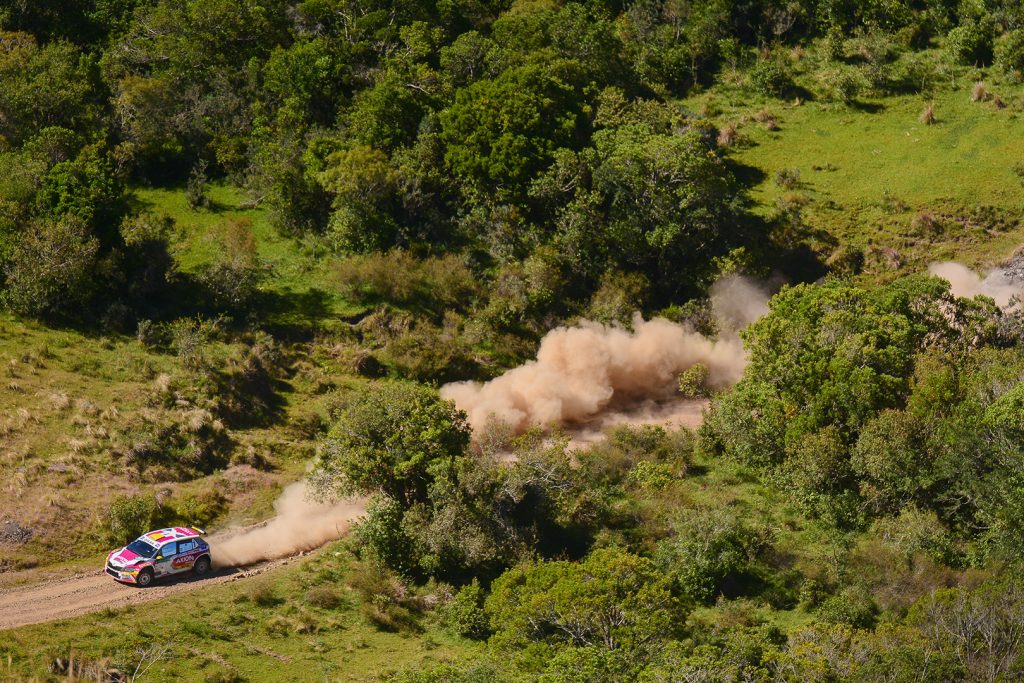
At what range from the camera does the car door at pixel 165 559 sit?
157 ft

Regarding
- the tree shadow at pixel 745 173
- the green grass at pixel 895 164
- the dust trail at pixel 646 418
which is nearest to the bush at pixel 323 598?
the dust trail at pixel 646 418

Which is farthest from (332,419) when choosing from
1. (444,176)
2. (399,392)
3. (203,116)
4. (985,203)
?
(985,203)

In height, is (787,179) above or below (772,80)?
below

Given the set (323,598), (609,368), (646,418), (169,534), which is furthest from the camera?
(609,368)

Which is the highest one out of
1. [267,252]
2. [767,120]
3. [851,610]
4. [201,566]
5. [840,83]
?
[840,83]

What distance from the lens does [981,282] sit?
6806 cm

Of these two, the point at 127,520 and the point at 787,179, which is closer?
the point at 127,520

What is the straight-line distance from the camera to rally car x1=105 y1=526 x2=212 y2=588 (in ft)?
155

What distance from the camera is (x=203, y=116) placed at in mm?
79312

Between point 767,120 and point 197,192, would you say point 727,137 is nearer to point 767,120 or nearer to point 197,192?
point 767,120

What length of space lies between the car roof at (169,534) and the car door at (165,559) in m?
0.26

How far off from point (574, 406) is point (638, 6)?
126ft

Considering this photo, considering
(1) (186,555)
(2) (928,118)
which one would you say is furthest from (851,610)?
(2) (928,118)

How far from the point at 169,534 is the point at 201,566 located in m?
1.83
